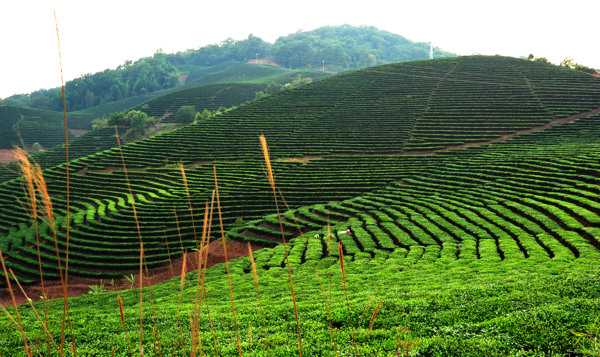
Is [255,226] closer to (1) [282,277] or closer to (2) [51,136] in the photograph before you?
(1) [282,277]

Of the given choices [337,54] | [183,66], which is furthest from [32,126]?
[337,54]

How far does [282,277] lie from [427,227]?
32.3 ft

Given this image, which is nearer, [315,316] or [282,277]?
[315,316]

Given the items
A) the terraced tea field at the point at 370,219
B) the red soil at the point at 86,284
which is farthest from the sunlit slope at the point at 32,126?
the red soil at the point at 86,284

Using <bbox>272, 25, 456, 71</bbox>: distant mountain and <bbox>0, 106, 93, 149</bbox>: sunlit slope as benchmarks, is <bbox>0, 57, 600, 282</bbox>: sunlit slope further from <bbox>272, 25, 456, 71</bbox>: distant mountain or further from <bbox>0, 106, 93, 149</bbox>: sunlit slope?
<bbox>272, 25, 456, 71</bbox>: distant mountain

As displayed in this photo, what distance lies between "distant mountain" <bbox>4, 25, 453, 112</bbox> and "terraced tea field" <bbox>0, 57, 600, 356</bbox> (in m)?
53.2

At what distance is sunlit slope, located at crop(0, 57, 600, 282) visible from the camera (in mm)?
21641

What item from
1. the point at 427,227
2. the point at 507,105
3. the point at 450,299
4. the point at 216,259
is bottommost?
the point at 216,259

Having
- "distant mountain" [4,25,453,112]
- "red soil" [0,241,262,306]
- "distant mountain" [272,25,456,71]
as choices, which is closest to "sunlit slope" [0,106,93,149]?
"distant mountain" [4,25,453,112]

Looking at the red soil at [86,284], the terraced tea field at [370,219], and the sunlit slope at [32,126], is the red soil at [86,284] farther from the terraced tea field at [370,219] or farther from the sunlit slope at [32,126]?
the sunlit slope at [32,126]

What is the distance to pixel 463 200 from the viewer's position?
2580 centimetres

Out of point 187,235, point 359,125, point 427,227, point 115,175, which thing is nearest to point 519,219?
point 427,227

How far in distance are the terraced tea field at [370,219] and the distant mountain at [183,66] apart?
5321cm

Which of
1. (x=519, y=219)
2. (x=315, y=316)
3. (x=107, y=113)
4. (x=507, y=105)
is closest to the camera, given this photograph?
(x=315, y=316)
